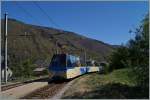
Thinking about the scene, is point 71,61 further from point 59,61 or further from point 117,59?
point 117,59

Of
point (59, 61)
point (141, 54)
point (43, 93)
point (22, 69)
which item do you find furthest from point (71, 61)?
point (22, 69)

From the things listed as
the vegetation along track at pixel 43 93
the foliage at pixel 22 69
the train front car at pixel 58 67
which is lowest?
the foliage at pixel 22 69

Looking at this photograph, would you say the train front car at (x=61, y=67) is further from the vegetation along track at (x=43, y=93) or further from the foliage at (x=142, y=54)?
the foliage at (x=142, y=54)

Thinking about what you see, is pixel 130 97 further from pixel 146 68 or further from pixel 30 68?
pixel 30 68

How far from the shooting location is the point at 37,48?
18688 centimetres

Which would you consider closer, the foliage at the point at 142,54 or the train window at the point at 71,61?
the foliage at the point at 142,54

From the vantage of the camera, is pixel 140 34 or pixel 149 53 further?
pixel 140 34

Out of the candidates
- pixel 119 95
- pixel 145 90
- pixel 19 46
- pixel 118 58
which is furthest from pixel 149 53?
pixel 19 46

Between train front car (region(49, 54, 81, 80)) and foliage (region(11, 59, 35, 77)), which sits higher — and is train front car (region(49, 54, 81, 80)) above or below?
above

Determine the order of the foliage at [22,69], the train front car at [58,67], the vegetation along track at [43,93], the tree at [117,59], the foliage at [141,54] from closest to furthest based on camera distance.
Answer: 1. the vegetation along track at [43,93]
2. the foliage at [141,54]
3. the train front car at [58,67]
4. the tree at [117,59]
5. the foliage at [22,69]

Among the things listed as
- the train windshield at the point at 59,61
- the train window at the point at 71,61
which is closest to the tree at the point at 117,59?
the train window at the point at 71,61

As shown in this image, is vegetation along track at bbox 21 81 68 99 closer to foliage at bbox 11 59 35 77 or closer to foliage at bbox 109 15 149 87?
foliage at bbox 109 15 149 87

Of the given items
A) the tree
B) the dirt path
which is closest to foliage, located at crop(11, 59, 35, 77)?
the tree

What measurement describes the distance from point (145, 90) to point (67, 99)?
4.24 meters
